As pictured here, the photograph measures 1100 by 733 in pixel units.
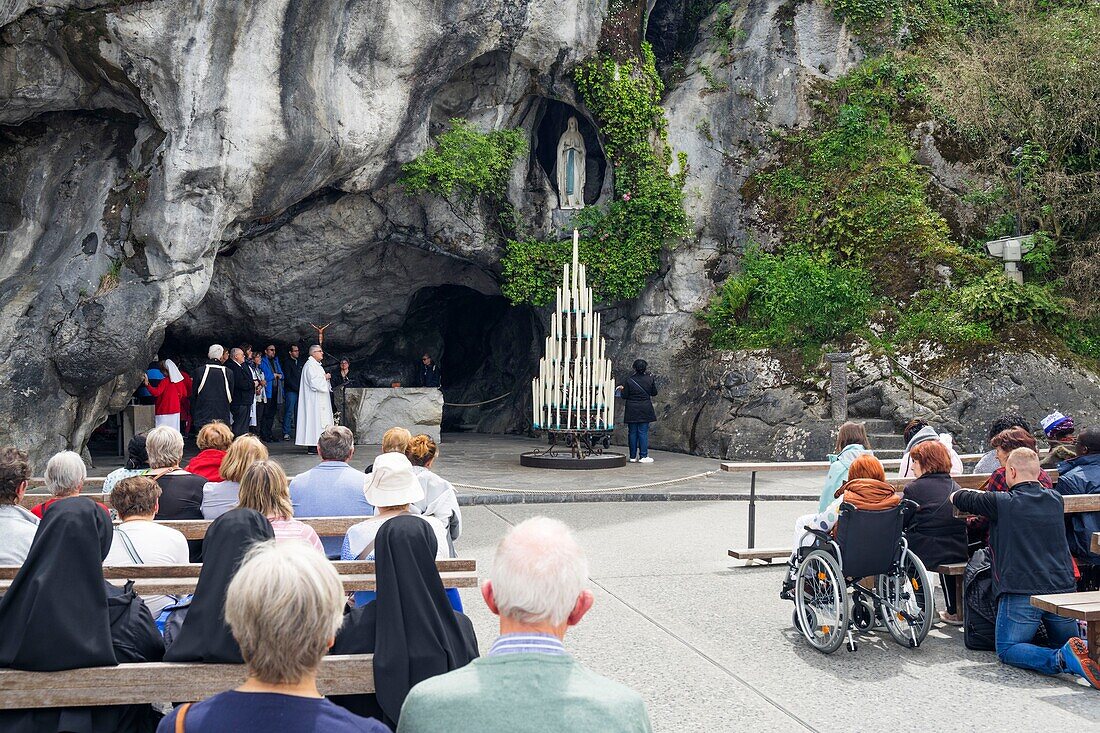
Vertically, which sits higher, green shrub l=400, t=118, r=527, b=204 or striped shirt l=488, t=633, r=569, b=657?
green shrub l=400, t=118, r=527, b=204

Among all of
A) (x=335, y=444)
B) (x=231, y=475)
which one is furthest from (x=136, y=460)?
(x=335, y=444)

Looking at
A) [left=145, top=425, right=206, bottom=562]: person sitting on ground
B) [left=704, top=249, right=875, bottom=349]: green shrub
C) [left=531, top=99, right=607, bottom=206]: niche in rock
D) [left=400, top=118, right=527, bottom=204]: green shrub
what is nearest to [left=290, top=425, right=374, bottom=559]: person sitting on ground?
[left=145, top=425, right=206, bottom=562]: person sitting on ground

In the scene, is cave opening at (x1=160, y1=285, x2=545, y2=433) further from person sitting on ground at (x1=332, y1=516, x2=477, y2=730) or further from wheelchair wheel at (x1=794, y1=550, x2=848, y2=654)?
person sitting on ground at (x1=332, y1=516, x2=477, y2=730)

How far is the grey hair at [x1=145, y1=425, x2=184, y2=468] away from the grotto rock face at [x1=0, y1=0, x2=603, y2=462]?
25.2 feet

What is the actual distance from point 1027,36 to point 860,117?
2.89 metres

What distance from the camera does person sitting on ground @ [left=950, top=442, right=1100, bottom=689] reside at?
533cm

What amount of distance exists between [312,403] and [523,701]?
47.1 feet

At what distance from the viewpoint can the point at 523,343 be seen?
2208cm

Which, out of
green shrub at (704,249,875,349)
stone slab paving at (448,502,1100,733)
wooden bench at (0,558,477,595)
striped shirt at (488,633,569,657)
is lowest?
stone slab paving at (448,502,1100,733)

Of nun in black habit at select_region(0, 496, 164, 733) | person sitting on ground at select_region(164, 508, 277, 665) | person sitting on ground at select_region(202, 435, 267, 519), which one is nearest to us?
nun in black habit at select_region(0, 496, 164, 733)

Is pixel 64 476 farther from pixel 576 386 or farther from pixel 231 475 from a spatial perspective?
pixel 576 386

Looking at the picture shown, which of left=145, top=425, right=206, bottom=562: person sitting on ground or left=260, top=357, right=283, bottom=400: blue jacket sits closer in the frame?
left=145, top=425, right=206, bottom=562: person sitting on ground

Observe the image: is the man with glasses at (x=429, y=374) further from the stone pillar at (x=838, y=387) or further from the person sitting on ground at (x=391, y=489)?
the person sitting on ground at (x=391, y=489)

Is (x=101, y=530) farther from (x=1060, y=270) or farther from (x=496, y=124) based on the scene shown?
(x=1060, y=270)
